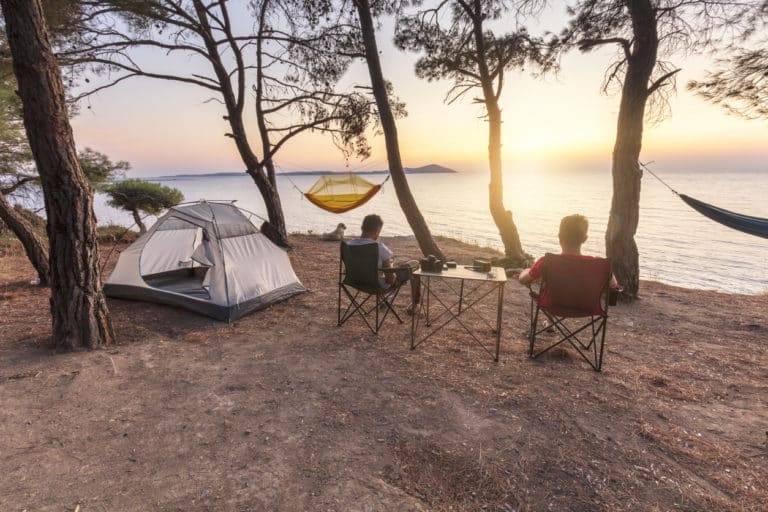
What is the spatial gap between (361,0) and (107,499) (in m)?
7.04

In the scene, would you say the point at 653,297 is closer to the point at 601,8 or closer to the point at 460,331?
the point at 460,331

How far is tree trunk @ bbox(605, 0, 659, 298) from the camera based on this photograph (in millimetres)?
5289

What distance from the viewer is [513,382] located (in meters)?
3.04

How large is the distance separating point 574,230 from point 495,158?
5532mm

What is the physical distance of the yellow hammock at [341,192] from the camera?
8617 millimetres

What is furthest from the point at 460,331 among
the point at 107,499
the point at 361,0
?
the point at 361,0

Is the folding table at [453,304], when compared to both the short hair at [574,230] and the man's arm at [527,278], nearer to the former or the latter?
the man's arm at [527,278]

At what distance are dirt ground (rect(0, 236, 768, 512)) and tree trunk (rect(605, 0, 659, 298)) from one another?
1450 millimetres

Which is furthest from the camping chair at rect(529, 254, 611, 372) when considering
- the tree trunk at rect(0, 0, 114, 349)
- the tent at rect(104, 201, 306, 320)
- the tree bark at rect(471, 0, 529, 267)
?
the tree bark at rect(471, 0, 529, 267)

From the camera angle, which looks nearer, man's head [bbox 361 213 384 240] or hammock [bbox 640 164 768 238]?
man's head [bbox 361 213 384 240]

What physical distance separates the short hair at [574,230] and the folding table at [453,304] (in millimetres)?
650

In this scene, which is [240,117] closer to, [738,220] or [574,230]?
[574,230]

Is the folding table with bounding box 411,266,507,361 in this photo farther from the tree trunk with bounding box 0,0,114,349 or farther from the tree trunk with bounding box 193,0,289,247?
the tree trunk with bounding box 193,0,289,247

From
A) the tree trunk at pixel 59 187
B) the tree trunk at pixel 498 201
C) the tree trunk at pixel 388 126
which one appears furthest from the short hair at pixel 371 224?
the tree trunk at pixel 498 201
